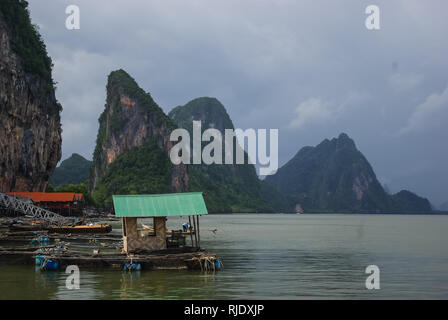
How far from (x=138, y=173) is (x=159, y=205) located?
164911 millimetres

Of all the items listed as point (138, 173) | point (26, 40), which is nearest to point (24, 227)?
point (26, 40)

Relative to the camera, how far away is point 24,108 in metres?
87.3

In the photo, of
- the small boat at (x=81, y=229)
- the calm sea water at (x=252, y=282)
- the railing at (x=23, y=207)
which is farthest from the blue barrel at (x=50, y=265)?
the railing at (x=23, y=207)

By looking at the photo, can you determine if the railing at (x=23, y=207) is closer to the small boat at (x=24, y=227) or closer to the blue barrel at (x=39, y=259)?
the small boat at (x=24, y=227)

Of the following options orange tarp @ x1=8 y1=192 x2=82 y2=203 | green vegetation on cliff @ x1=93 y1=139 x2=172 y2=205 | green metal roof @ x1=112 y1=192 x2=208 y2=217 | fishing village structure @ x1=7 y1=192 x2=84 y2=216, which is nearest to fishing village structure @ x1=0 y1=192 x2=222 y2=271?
green metal roof @ x1=112 y1=192 x2=208 y2=217

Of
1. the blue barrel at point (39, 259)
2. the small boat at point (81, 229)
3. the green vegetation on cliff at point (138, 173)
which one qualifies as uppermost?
the green vegetation on cliff at point (138, 173)

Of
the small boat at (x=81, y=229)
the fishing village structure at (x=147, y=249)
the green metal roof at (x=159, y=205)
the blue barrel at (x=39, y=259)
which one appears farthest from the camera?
the small boat at (x=81, y=229)

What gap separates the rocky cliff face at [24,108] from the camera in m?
80.9

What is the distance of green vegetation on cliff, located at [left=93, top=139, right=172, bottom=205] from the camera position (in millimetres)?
177375

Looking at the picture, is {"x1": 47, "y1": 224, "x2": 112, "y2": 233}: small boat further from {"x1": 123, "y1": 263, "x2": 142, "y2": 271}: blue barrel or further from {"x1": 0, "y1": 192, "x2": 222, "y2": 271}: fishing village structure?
{"x1": 123, "y1": 263, "x2": 142, "y2": 271}: blue barrel

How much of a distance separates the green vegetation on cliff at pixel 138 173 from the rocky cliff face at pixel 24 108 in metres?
74.4

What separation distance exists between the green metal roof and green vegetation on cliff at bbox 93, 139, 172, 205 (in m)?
147

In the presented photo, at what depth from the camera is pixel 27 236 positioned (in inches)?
1789
